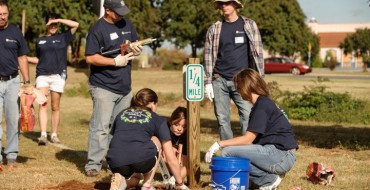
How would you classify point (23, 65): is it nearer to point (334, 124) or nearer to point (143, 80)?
point (334, 124)

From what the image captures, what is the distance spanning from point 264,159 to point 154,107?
1209 mm

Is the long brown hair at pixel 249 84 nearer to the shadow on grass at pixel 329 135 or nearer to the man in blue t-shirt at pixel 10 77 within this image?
the man in blue t-shirt at pixel 10 77

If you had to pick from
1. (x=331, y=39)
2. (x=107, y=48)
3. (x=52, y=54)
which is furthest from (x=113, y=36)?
(x=331, y=39)

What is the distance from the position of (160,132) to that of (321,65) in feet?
283

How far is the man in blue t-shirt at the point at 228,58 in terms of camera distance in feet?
27.5

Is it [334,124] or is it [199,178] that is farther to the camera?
[334,124]

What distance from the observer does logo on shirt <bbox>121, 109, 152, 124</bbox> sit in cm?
683

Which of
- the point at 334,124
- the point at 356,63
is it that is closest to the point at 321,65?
the point at 356,63

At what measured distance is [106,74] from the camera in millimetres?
8469

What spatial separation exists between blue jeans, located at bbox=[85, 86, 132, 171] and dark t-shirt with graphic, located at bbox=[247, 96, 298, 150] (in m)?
2.16

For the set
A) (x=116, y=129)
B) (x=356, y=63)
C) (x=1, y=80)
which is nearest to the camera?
(x=116, y=129)

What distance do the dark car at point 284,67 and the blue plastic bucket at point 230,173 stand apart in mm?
48278

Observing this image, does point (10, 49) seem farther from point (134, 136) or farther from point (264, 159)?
point (264, 159)

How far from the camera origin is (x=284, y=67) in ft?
181
